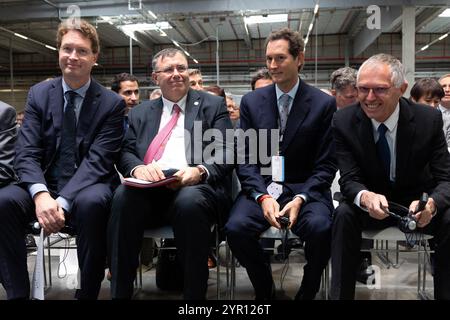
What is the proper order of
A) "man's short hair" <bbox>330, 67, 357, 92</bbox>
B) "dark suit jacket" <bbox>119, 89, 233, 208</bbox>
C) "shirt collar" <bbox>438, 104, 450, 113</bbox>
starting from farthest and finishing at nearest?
1. "shirt collar" <bbox>438, 104, 450, 113</bbox>
2. "man's short hair" <bbox>330, 67, 357, 92</bbox>
3. "dark suit jacket" <bbox>119, 89, 233, 208</bbox>

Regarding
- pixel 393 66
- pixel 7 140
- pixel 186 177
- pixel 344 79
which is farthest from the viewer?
pixel 344 79

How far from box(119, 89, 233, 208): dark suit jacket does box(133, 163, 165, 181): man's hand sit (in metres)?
0.11

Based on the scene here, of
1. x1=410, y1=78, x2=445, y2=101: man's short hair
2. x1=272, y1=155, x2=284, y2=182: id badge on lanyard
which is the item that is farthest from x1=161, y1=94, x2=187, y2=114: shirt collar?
x1=410, y1=78, x2=445, y2=101: man's short hair

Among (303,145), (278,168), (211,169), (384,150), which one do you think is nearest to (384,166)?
(384,150)

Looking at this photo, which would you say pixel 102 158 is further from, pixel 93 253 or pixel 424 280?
pixel 424 280

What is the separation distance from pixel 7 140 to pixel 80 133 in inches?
15.4

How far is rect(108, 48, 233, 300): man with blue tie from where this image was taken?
6.44 ft

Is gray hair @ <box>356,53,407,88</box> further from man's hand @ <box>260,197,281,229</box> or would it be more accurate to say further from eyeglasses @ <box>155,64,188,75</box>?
eyeglasses @ <box>155,64,188,75</box>

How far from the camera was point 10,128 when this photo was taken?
2.25m

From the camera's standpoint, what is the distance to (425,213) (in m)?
1.85

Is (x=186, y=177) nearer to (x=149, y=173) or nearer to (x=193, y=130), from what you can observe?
(x=149, y=173)

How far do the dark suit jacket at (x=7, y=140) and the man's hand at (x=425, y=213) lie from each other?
2028 mm

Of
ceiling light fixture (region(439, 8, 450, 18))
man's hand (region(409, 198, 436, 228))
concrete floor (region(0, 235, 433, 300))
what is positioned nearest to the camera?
man's hand (region(409, 198, 436, 228))
